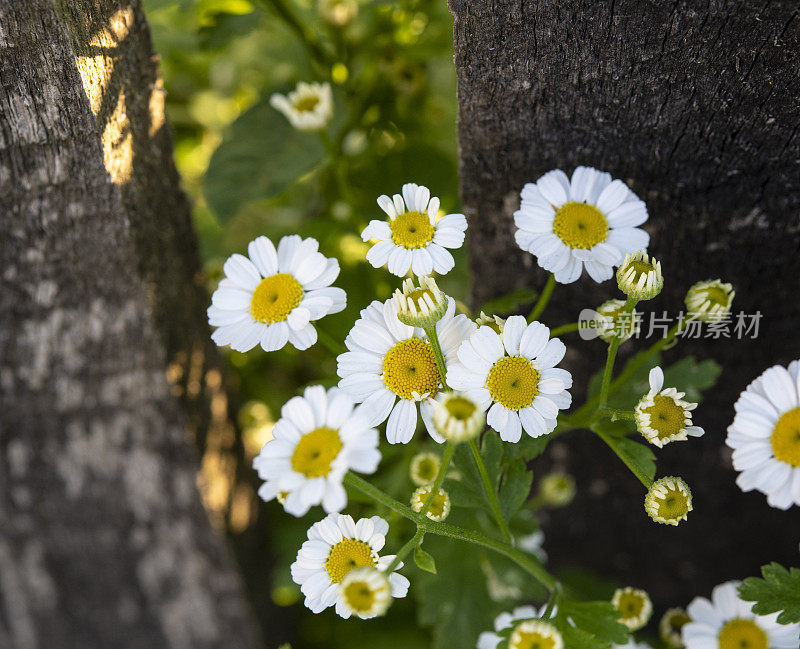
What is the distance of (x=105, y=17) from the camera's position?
875mm

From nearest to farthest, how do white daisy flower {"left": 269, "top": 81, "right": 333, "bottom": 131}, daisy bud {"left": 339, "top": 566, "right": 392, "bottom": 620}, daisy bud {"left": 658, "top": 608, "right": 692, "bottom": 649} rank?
→ daisy bud {"left": 339, "top": 566, "right": 392, "bottom": 620} → daisy bud {"left": 658, "top": 608, "right": 692, "bottom": 649} → white daisy flower {"left": 269, "top": 81, "right": 333, "bottom": 131}

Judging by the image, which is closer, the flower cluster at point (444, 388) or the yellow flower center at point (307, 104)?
the flower cluster at point (444, 388)

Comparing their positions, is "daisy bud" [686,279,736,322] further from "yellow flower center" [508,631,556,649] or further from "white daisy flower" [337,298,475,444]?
"yellow flower center" [508,631,556,649]

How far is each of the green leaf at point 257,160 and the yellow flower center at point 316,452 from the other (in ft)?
2.11

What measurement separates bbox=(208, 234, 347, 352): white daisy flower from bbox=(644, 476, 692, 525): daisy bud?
45 centimetres

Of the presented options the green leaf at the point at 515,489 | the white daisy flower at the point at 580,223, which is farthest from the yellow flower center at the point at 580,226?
the green leaf at the point at 515,489

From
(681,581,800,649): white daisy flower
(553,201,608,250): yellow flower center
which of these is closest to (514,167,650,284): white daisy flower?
(553,201,608,250): yellow flower center

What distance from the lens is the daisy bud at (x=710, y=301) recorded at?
84cm

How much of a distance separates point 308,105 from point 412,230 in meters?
0.58

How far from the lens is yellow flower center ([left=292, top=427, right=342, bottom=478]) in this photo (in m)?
0.70

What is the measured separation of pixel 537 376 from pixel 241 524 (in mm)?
993

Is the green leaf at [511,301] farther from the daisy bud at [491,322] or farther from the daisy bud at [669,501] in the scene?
the daisy bud at [669,501]

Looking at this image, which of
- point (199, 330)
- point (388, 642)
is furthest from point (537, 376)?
point (388, 642)

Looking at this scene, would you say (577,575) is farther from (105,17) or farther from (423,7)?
(105,17)
